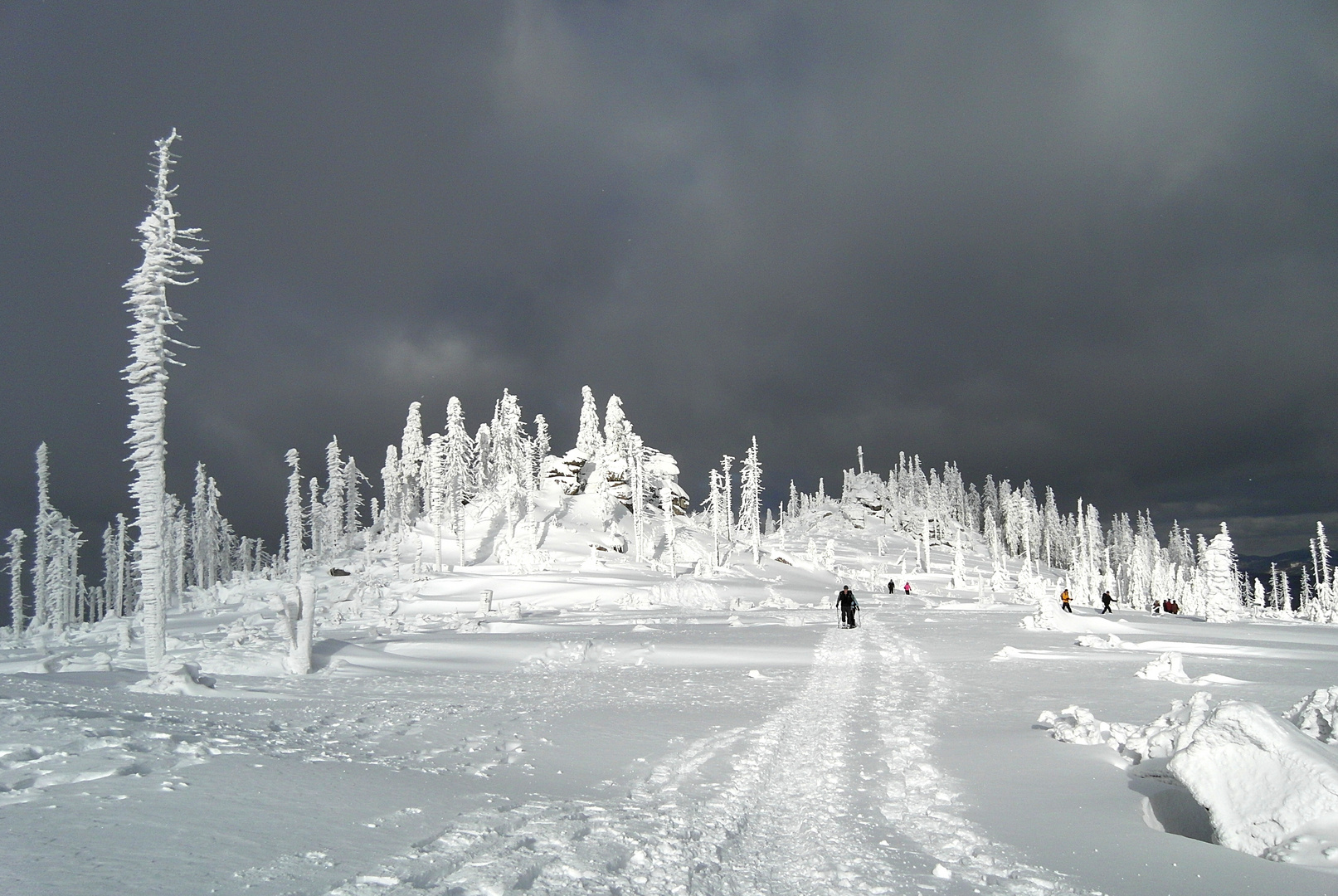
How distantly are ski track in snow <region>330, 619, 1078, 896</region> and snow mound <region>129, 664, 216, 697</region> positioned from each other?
33.0 feet

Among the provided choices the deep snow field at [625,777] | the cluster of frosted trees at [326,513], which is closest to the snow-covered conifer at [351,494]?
the cluster of frosted trees at [326,513]

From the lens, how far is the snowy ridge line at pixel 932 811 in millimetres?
5094

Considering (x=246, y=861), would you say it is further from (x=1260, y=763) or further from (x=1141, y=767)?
(x=1141, y=767)

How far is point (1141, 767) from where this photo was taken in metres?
7.70

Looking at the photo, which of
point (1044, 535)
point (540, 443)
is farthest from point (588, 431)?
point (1044, 535)

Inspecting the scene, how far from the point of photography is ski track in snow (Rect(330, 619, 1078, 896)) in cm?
485

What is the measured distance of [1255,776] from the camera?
5875 mm

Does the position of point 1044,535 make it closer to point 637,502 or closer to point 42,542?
point 637,502

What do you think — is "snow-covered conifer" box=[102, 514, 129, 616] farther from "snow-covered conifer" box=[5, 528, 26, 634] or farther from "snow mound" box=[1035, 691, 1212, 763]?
"snow mound" box=[1035, 691, 1212, 763]

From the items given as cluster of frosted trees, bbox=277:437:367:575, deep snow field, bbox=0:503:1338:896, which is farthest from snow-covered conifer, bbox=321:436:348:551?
deep snow field, bbox=0:503:1338:896

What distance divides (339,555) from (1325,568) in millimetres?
120497

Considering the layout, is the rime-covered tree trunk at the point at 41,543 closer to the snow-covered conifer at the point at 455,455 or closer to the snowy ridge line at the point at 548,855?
the snow-covered conifer at the point at 455,455

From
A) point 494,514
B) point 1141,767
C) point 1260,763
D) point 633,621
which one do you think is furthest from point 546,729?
point 494,514

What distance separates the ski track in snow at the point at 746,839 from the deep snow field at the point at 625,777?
0.11 feet
